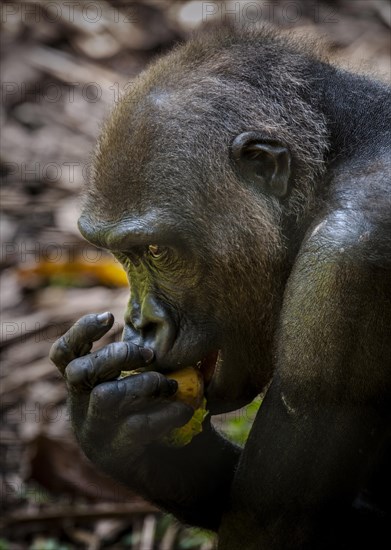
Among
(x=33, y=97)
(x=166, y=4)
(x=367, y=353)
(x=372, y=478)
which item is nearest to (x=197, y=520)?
(x=372, y=478)

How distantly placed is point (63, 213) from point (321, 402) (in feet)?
19.5

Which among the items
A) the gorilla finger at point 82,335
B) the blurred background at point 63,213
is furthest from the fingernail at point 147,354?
the blurred background at point 63,213

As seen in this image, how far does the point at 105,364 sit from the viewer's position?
452cm

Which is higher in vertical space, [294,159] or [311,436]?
[294,159]

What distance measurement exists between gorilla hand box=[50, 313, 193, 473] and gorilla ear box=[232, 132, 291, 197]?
872mm

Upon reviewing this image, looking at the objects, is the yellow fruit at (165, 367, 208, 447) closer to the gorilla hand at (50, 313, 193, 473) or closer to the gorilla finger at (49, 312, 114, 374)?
the gorilla hand at (50, 313, 193, 473)

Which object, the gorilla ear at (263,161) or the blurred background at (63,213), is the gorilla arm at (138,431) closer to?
the blurred background at (63,213)

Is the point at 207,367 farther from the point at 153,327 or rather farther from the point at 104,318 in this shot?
the point at 104,318

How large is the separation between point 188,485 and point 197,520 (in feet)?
0.63

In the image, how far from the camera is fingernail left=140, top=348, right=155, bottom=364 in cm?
455

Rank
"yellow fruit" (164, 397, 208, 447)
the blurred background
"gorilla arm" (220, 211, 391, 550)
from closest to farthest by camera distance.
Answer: "gorilla arm" (220, 211, 391, 550) < "yellow fruit" (164, 397, 208, 447) < the blurred background

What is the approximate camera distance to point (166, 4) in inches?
472

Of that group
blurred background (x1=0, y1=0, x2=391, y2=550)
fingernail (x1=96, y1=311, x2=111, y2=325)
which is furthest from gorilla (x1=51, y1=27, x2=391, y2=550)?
blurred background (x1=0, y1=0, x2=391, y2=550)

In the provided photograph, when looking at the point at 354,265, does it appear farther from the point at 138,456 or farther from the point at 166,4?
the point at 166,4
